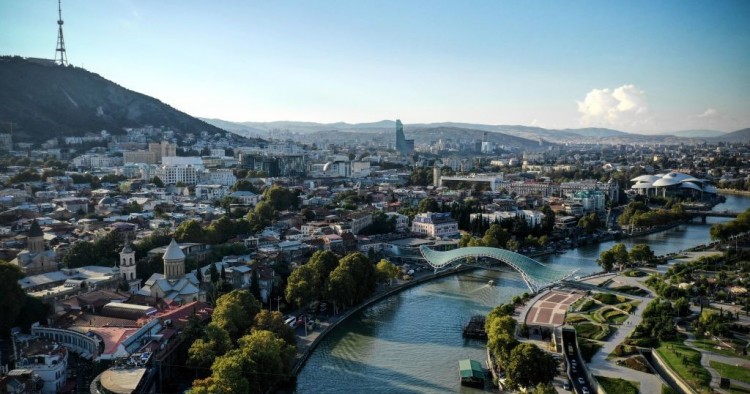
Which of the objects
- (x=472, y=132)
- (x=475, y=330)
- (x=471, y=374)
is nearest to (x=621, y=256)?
(x=475, y=330)

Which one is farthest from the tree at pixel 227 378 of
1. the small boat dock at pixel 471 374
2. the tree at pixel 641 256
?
the tree at pixel 641 256

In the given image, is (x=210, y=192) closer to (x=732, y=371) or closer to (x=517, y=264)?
(x=517, y=264)

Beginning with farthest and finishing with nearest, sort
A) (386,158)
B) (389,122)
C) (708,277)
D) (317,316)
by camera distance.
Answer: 1. (389,122)
2. (386,158)
3. (708,277)
4. (317,316)

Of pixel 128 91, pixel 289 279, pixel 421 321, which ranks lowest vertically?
pixel 421 321

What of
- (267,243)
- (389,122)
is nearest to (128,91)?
(267,243)

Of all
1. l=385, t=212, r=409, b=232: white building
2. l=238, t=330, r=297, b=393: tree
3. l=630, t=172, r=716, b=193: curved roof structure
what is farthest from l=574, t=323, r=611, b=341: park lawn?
l=630, t=172, r=716, b=193: curved roof structure

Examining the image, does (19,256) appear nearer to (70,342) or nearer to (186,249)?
(186,249)
